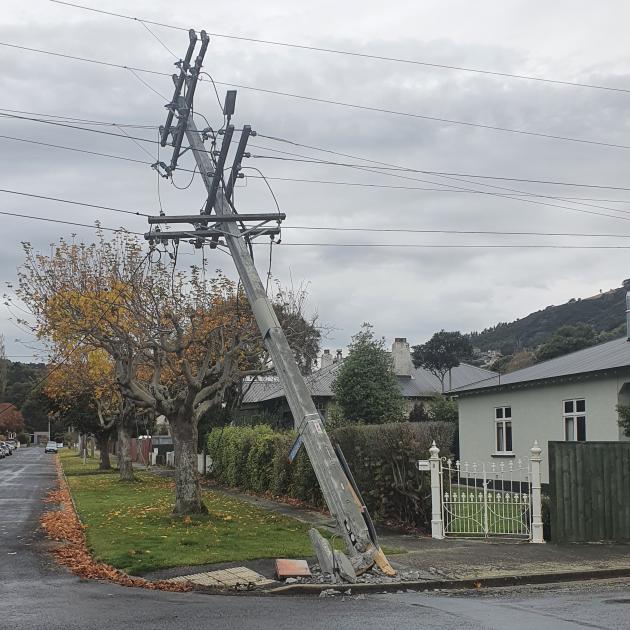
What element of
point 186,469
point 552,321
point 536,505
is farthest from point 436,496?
point 552,321

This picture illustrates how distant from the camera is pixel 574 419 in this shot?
2488 cm

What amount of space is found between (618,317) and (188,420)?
93.3 m

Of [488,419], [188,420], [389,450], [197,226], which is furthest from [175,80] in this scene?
[488,419]

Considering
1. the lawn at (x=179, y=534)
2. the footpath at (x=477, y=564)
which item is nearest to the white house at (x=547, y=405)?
the footpath at (x=477, y=564)

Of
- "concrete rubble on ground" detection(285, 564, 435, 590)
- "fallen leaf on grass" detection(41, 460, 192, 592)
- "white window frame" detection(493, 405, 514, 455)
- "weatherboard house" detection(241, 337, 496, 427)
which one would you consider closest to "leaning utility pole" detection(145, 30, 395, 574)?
"concrete rubble on ground" detection(285, 564, 435, 590)

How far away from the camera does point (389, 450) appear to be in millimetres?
18516

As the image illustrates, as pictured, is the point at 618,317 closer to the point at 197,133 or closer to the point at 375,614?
the point at 197,133

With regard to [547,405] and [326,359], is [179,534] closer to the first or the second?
[547,405]

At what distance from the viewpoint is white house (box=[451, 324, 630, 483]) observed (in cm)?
2295

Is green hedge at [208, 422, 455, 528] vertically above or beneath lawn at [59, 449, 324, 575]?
above

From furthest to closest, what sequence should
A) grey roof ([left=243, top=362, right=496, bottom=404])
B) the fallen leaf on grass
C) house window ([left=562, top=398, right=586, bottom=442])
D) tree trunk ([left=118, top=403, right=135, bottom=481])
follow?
grey roof ([left=243, top=362, right=496, bottom=404])
tree trunk ([left=118, top=403, right=135, bottom=481])
house window ([left=562, top=398, right=586, bottom=442])
the fallen leaf on grass

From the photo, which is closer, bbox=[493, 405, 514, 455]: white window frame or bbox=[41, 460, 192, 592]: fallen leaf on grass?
bbox=[41, 460, 192, 592]: fallen leaf on grass

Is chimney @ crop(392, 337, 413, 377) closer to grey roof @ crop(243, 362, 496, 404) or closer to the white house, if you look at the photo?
grey roof @ crop(243, 362, 496, 404)

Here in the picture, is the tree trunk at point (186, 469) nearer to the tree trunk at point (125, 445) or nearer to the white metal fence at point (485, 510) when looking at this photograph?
the white metal fence at point (485, 510)
